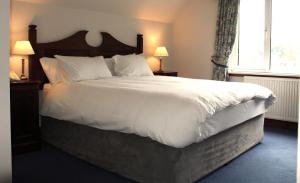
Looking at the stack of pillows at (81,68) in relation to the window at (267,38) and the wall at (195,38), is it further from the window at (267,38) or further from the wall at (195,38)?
the window at (267,38)

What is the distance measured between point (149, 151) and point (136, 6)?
314cm

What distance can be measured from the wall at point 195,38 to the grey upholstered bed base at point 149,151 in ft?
7.29

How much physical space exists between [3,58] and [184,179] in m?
1.50

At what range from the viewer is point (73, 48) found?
4.07 meters

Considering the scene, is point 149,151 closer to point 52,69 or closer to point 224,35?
point 52,69

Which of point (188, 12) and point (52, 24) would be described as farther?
point (188, 12)

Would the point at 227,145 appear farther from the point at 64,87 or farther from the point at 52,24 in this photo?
the point at 52,24

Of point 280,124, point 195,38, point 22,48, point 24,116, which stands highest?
point 195,38

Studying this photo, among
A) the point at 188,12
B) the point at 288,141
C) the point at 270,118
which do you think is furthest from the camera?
the point at 188,12

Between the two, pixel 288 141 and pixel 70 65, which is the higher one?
pixel 70 65

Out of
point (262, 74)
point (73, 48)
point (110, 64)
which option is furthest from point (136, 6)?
point (262, 74)

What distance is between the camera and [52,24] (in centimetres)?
390

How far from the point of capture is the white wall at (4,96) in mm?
Result: 1553

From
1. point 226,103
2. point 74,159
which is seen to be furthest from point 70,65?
point 226,103
